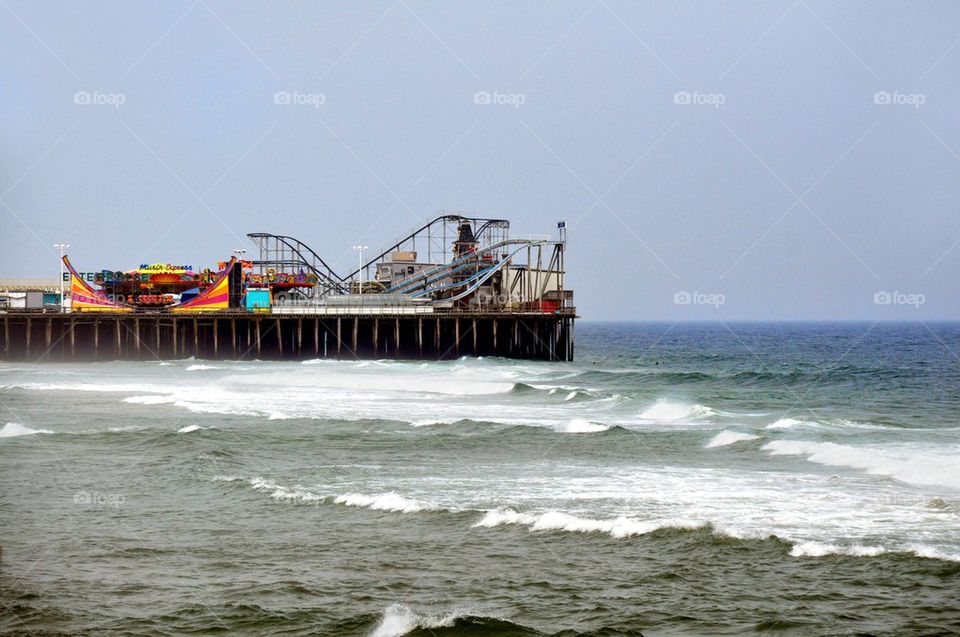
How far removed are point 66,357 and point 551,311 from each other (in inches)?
1293

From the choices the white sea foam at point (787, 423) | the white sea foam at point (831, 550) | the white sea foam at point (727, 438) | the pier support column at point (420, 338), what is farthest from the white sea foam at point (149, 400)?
the pier support column at point (420, 338)

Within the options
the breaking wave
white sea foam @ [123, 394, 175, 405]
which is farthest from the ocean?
white sea foam @ [123, 394, 175, 405]

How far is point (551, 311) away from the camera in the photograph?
3088 inches

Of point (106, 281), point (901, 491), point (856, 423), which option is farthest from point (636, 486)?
point (106, 281)

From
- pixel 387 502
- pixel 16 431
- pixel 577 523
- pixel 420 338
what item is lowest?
pixel 577 523

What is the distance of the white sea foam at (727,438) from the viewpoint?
96.6 feet

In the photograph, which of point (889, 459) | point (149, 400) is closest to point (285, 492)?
point (889, 459)

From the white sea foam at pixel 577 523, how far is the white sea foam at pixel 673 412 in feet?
58.7

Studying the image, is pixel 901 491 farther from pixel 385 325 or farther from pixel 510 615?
pixel 385 325

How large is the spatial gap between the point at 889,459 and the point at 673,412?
13121 mm

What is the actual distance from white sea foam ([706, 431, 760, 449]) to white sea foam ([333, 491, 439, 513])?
36.2ft

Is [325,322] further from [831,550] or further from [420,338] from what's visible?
[831,550]

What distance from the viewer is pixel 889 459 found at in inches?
1026

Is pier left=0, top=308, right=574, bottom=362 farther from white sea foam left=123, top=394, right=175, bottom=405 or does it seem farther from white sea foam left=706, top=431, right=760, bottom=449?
white sea foam left=706, top=431, right=760, bottom=449
